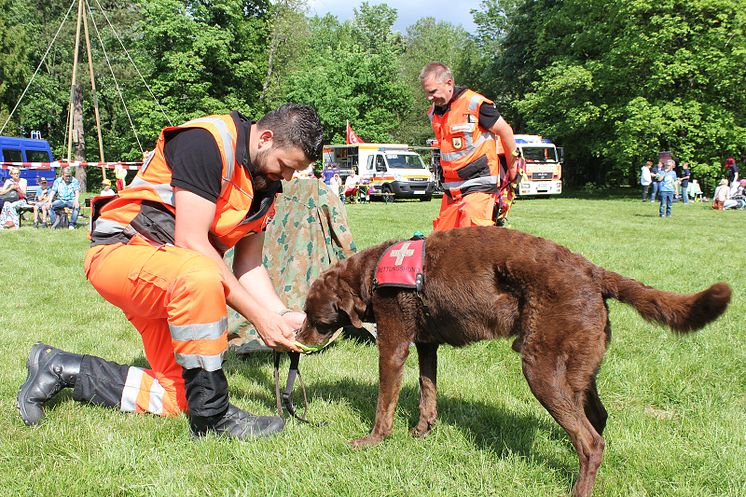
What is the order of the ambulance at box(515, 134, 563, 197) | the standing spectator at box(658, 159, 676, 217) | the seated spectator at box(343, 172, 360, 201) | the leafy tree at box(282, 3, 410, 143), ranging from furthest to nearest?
the leafy tree at box(282, 3, 410, 143) → the ambulance at box(515, 134, 563, 197) → the seated spectator at box(343, 172, 360, 201) → the standing spectator at box(658, 159, 676, 217)

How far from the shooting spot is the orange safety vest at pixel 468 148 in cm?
459

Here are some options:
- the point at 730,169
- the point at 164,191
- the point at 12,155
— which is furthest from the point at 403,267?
the point at 12,155

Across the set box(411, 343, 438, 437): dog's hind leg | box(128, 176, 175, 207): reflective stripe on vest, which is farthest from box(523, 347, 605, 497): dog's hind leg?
box(128, 176, 175, 207): reflective stripe on vest

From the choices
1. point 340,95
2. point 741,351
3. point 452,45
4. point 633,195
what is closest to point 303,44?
point 340,95

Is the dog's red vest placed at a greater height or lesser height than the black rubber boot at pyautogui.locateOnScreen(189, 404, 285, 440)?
greater

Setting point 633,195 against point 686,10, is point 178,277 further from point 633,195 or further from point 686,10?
point 633,195

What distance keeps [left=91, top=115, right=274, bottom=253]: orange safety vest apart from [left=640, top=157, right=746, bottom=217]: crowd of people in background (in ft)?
54.4

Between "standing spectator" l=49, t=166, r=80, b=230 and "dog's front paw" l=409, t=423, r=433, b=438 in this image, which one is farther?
"standing spectator" l=49, t=166, r=80, b=230

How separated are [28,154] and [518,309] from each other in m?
27.7

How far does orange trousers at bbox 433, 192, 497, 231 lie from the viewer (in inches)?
177

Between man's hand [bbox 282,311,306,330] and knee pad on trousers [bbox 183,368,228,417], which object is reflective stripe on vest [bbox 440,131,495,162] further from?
knee pad on trousers [bbox 183,368,228,417]

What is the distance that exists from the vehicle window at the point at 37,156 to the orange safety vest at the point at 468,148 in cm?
2562

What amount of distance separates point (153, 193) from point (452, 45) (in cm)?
5933

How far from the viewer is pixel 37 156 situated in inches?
996
